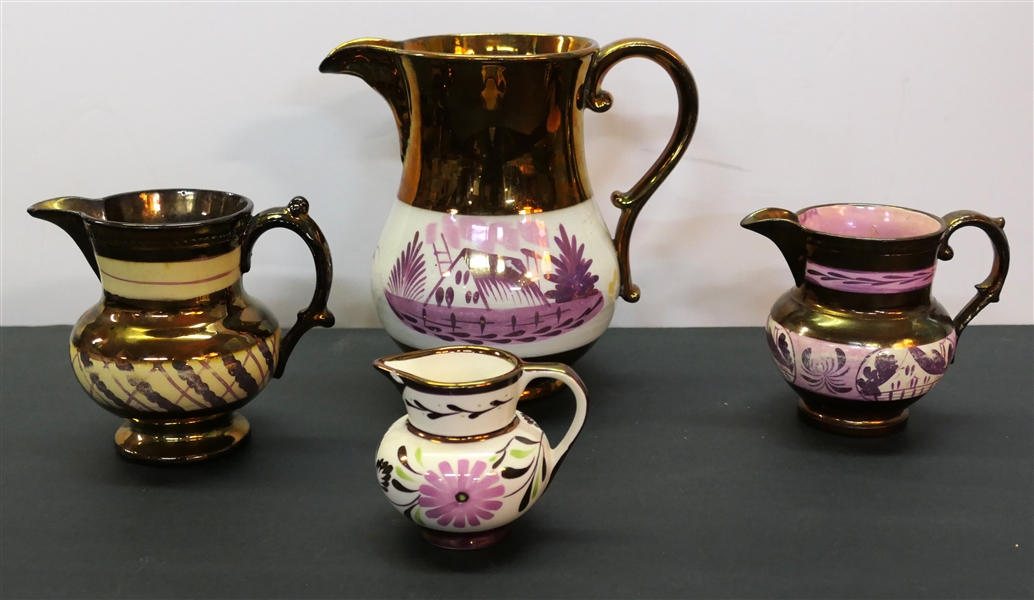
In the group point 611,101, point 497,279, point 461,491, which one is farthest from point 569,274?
point 461,491

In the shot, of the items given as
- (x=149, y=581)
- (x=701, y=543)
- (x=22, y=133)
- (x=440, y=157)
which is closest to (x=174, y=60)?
(x=22, y=133)

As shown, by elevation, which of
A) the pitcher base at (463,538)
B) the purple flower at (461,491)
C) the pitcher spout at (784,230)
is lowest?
the pitcher base at (463,538)

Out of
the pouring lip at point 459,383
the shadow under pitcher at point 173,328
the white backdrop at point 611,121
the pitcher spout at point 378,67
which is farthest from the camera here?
the white backdrop at point 611,121

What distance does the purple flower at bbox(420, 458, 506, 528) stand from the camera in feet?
2.29

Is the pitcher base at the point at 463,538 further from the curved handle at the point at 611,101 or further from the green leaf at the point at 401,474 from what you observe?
the curved handle at the point at 611,101

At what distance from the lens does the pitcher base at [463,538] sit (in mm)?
733

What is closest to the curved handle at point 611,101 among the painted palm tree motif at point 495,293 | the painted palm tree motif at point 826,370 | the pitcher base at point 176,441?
the painted palm tree motif at point 495,293

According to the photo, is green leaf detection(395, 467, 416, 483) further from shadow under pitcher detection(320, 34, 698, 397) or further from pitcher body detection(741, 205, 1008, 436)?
pitcher body detection(741, 205, 1008, 436)

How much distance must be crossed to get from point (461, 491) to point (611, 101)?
476 mm

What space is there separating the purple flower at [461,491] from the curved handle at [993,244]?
528 mm

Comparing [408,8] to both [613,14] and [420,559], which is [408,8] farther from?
[420,559]

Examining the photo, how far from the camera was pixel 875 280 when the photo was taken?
35.0 inches

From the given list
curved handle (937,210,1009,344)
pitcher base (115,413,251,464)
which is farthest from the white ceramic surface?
curved handle (937,210,1009,344)

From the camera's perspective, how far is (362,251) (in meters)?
1.25
